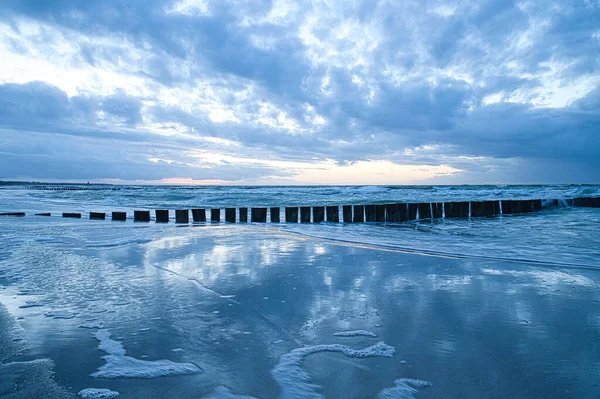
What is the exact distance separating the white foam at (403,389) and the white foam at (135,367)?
1137mm

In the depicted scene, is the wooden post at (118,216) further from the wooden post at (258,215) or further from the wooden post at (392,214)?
the wooden post at (392,214)

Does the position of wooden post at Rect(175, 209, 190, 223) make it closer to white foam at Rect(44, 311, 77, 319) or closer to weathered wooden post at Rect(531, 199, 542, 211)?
white foam at Rect(44, 311, 77, 319)

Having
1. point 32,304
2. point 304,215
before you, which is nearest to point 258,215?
point 304,215

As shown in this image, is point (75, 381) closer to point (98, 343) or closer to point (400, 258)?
point (98, 343)

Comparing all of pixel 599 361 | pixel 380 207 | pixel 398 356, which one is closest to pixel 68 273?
pixel 398 356

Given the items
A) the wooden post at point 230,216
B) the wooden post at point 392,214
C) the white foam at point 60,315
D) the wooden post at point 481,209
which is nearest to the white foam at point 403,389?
the white foam at point 60,315

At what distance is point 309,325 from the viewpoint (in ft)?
10.2

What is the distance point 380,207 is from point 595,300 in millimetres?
11064

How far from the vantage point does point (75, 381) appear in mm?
2191

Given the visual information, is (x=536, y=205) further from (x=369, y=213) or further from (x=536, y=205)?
(x=369, y=213)

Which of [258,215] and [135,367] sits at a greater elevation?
[258,215]

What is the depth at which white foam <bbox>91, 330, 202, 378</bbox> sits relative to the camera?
7.51 ft

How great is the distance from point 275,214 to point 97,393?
1357cm

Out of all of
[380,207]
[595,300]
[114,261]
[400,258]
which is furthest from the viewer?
[380,207]
